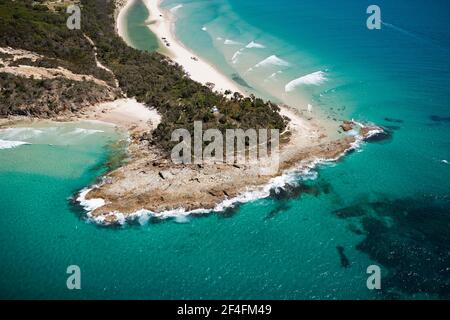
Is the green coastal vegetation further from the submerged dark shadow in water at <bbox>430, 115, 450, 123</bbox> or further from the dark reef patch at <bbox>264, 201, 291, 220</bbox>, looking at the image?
the submerged dark shadow in water at <bbox>430, 115, 450, 123</bbox>

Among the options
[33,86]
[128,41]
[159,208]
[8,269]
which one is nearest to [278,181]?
[159,208]

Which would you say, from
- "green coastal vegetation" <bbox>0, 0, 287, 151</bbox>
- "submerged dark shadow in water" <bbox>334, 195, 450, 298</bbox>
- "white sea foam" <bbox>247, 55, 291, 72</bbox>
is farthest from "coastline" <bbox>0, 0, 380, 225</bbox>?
"white sea foam" <bbox>247, 55, 291, 72</bbox>

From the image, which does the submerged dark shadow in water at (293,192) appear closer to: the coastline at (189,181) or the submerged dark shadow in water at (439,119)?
the coastline at (189,181)

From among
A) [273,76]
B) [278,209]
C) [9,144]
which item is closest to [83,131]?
[9,144]

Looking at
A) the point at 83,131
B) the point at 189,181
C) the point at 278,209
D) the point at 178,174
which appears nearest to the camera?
the point at 278,209

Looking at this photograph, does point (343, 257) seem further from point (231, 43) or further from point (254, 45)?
point (231, 43)

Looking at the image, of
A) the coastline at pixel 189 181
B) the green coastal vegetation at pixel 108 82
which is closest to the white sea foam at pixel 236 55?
the green coastal vegetation at pixel 108 82
